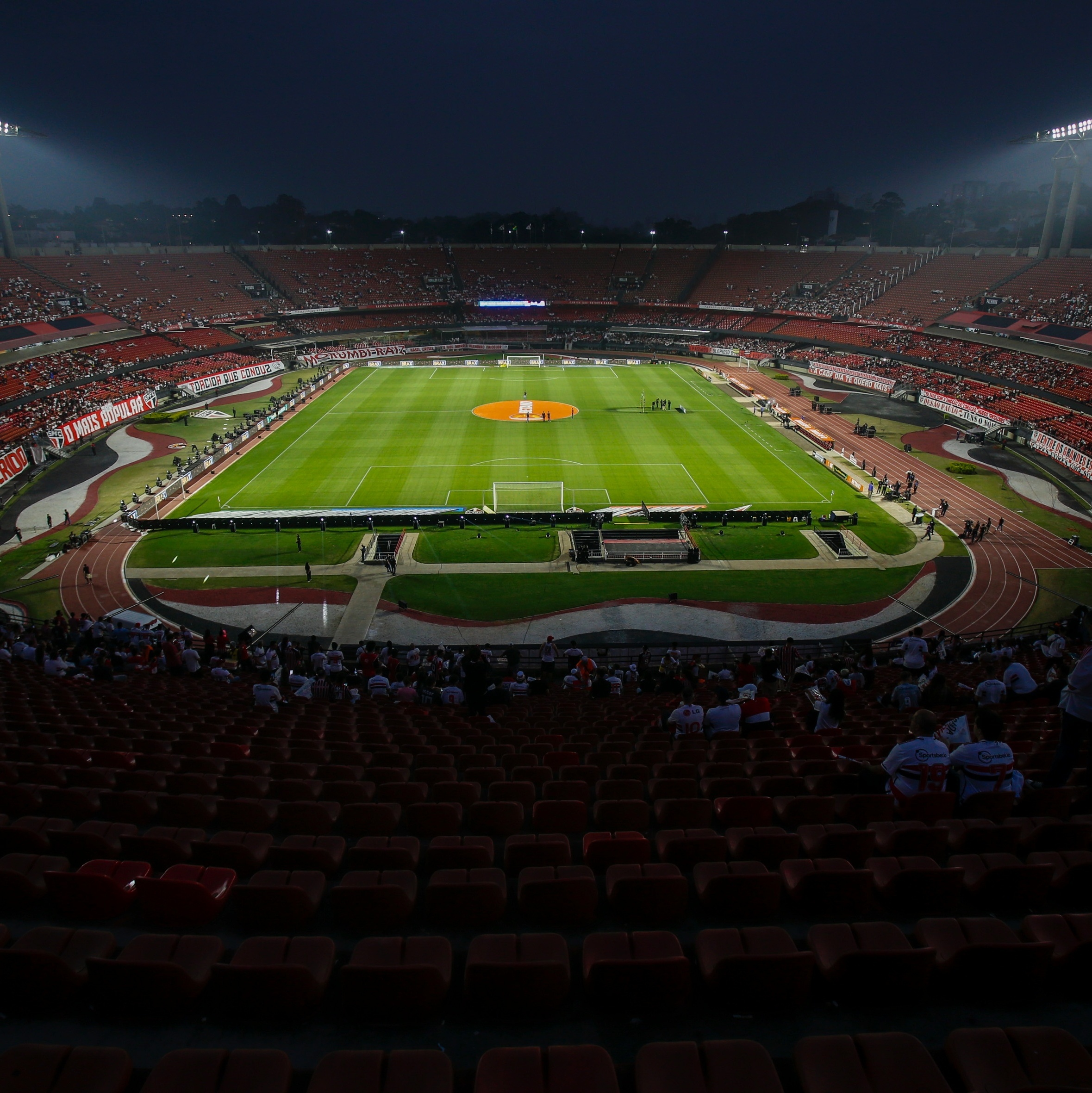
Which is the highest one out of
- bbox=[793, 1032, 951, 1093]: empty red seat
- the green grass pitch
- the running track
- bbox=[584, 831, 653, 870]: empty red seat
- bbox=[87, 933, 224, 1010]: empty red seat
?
bbox=[793, 1032, 951, 1093]: empty red seat

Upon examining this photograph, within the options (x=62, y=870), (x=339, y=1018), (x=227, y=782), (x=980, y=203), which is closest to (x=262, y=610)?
(x=227, y=782)

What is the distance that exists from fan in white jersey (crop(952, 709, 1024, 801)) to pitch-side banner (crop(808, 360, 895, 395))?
240ft

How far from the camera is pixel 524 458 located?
2066 inches

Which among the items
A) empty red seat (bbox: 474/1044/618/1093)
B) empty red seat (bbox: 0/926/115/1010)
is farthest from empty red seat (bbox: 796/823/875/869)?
empty red seat (bbox: 0/926/115/1010)

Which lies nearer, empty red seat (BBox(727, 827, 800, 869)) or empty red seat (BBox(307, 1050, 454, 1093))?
empty red seat (BBox(307, 1050, 454, 1093))

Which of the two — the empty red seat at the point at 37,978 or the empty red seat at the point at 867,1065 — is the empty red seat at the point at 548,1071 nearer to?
the empty red seat at the point at 867,1065

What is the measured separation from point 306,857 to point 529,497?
38485 millimetres

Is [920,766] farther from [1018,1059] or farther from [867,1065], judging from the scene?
[867,1065]

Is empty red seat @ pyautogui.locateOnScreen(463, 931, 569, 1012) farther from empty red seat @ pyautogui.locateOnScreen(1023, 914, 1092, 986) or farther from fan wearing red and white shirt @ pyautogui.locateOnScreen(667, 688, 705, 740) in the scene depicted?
fan wearing red and white shirt @ pyautogui.locateOnScreen(667, 688, 705, 740)

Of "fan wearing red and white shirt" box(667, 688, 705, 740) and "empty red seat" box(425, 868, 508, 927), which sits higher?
"empty red seat" box(425, 868, 508, 927)

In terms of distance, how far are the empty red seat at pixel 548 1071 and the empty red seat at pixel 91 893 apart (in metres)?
3.60

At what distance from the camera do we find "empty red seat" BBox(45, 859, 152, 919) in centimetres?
567

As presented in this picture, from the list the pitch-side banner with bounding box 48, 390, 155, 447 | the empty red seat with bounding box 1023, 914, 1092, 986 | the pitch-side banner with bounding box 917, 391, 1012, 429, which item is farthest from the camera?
the pitch-side banner with bounding box 917, 391, 1012, 429

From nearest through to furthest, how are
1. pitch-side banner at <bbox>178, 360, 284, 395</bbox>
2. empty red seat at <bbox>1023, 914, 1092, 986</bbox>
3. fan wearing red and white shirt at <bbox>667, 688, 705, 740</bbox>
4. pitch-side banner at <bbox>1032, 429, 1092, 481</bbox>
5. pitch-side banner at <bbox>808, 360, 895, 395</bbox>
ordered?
empty red seat at <bbox>1023, 914, 1092, 986</bbox> → fan wearing red and white shirt at <bbox>667, 688, 705, 740</bbox> → pitch-side banner at <bbox>1032, 429, 1092, 481</bbox> → pitch-side banner at <bbox>178, 360, 284, 395</bbox> → pitch-side banner at <bbox>808, 360, 895, 395</bbox>
